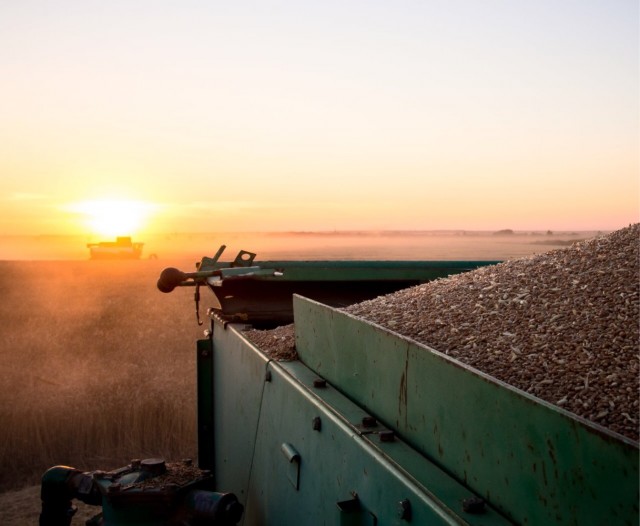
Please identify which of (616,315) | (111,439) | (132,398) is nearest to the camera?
(616,315)

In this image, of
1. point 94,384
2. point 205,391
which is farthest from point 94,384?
point 205,391

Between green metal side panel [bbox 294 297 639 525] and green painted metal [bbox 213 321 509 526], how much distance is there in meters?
0.05

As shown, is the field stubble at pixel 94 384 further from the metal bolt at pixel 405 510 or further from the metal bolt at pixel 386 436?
the metal bolt at pixel 405 510

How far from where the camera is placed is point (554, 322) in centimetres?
170

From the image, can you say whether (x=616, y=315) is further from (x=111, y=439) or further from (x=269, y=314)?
(x=111, y=439)

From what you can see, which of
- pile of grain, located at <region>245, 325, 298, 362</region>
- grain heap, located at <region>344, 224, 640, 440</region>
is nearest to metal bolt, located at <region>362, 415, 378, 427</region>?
grain heap, located at <region>344, 224, 640, 440</region>

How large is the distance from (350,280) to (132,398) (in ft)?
18.3

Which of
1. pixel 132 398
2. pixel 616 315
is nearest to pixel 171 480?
pixel 616 315

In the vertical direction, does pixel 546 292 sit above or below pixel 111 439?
above

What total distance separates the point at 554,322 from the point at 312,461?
808 millimetres

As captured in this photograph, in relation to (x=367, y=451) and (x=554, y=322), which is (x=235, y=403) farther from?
(x=554, y=322)

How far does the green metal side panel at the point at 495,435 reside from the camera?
3.47 feet

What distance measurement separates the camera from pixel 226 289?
4.08m

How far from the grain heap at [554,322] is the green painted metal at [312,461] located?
11.1 inches
